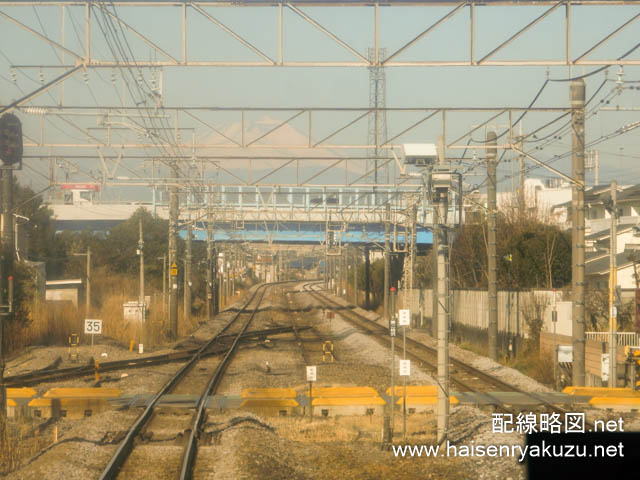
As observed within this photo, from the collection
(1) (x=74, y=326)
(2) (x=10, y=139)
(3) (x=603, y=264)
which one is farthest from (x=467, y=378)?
(1) (x=74, y=326)

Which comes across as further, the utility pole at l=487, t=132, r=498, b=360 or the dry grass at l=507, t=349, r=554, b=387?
the utility pole at l=487, t=132, r=498, b=360

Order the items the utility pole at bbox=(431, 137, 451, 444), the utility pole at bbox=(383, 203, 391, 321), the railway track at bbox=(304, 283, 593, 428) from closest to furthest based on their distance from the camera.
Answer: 1. the utility pole at bbox=(431, 137, 451, 444)
2. the railway track at bbox=(304, 283, 593, 428)
3. the utility pole at bbox=(383, 203, 391, 321)

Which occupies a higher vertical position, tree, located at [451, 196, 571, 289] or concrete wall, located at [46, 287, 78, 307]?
tree, located at [451, 196, 571, 289]

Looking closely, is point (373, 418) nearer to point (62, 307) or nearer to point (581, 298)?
point (581, 298)

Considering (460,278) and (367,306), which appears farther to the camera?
(367,306)

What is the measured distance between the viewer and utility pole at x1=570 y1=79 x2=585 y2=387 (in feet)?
56.0

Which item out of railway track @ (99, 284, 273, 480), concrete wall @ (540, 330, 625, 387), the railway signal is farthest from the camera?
concrete wall @ (540, 330, 625, 387)

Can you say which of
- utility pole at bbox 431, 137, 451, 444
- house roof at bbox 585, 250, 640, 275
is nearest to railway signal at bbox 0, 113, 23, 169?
utility pole at bbox 431, 137, 451, 444

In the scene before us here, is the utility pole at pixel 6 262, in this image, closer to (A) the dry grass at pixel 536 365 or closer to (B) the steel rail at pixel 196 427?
(B) the steel rail at pixel 196 427

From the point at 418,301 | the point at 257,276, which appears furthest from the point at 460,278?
the point at 257,276

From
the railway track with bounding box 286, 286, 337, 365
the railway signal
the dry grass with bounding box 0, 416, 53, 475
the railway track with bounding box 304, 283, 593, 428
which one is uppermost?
the railway signal

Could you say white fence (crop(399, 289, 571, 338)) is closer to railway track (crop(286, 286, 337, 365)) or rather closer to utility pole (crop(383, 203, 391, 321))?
railway track (crop(286, 286, 337, 365))

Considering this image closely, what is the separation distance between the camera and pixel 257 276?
148m

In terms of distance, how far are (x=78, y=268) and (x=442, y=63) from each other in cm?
3979
